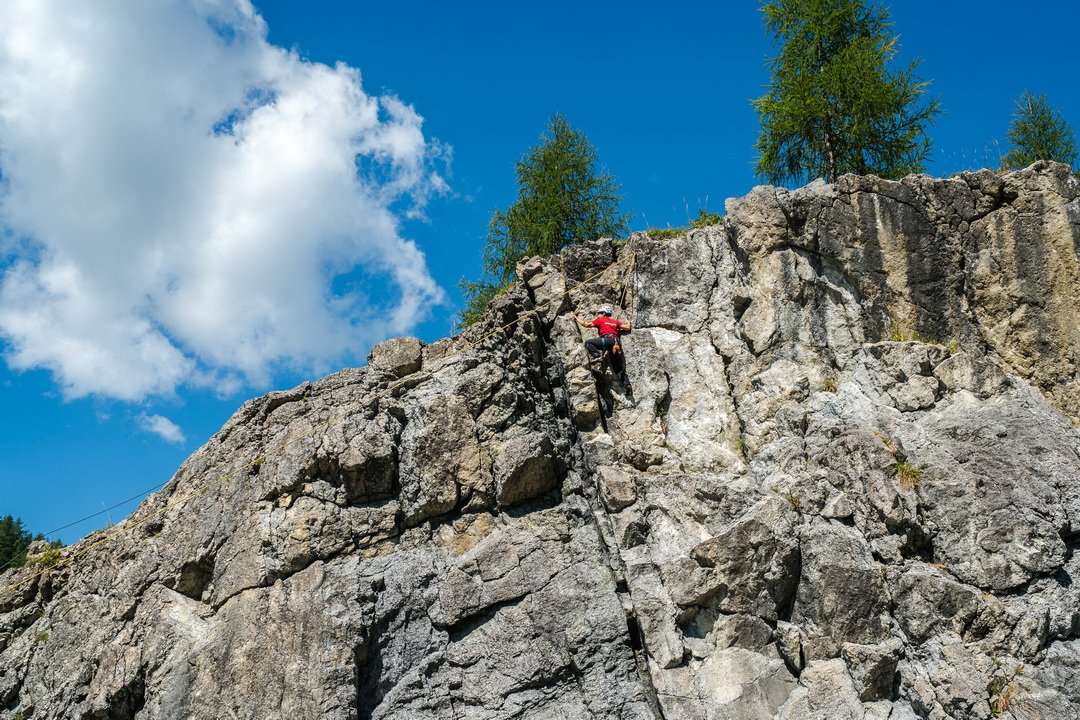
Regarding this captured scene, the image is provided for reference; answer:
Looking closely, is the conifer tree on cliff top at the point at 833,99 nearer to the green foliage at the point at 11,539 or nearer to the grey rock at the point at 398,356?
the grey rock at the point at 398,356

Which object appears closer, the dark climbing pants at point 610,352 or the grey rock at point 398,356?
the dark climbing pants at point 610,352

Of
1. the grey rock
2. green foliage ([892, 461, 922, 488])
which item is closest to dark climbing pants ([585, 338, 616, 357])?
the grey rock

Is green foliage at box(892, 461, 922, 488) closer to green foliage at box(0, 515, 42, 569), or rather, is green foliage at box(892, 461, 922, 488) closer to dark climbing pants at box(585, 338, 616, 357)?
dark climbing pants at box(585, 338, 616, 357)

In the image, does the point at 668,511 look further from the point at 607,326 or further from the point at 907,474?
the point at 607,326

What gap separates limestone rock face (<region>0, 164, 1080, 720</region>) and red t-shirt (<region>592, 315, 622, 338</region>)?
21.7 inches

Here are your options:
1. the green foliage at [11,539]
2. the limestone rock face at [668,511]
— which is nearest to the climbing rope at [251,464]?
the limestone rock face at [668,511]

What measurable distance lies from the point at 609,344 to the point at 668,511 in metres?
4.23

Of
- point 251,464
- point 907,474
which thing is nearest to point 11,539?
point 251,464

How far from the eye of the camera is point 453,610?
16.5 metres

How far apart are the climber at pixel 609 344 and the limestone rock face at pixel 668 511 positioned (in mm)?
328

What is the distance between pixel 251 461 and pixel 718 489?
417 inches

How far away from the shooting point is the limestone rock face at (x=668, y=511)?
14586 mm

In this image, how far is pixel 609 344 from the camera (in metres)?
19.2

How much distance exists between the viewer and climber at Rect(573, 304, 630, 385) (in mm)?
19250
